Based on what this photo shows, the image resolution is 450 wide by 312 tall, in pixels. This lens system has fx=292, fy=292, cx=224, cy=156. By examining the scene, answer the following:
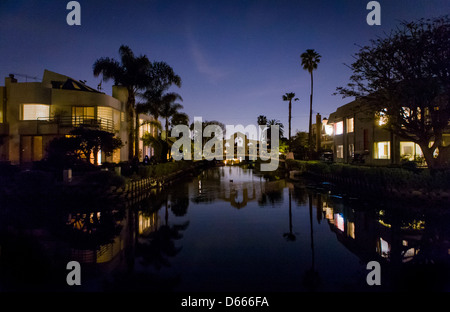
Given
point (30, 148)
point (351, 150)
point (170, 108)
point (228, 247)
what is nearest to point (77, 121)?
point (30, 148)

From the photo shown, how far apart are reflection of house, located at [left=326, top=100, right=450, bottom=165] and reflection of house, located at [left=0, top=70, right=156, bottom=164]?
1018 inches

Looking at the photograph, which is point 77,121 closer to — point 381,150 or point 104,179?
point 104,179

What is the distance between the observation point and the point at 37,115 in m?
30.5

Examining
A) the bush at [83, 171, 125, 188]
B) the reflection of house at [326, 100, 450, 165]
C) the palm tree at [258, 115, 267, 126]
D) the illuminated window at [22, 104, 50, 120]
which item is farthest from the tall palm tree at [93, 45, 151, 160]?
the palm tree at [258, 115, 267, 126]

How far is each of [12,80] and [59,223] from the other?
87.0ft

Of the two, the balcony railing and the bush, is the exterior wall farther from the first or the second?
the balcony railing

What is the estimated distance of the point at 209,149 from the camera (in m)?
77.4

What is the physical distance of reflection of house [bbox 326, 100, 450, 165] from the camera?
28.2 metres

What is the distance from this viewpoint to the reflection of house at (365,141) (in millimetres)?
28234

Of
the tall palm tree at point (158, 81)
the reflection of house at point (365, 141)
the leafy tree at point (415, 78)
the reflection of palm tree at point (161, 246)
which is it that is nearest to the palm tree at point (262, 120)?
the reflection of house at point (365, 141)

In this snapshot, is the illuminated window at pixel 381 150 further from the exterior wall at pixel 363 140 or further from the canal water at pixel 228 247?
the canal water at pixel 228 247
